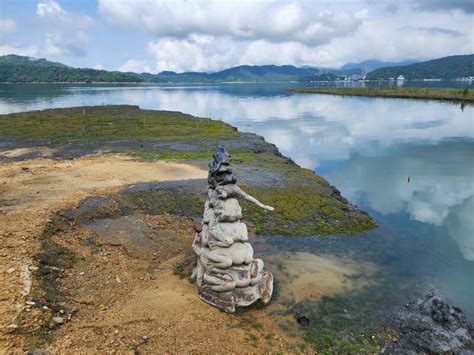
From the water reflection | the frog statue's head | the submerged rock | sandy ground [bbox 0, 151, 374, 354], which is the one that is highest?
the frog statue's head

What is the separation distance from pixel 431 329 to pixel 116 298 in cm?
842

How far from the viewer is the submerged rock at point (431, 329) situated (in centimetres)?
916

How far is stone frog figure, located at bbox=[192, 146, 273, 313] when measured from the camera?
993 centimetres

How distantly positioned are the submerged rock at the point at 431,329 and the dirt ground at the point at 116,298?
9.56 feet

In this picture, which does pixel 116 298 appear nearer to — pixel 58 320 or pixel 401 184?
pixel 58 320

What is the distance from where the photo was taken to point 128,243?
526 inches

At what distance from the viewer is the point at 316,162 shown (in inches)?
1266

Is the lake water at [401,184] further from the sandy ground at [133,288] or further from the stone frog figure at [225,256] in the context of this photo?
the stone frog figure at [225,256]

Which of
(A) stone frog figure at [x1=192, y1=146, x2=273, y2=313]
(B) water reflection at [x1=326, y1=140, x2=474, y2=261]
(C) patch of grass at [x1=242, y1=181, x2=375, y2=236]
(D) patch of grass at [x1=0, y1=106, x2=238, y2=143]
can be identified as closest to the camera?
(A) stone frog figure at [x1=192, y1=146, x2=273, y2=313]

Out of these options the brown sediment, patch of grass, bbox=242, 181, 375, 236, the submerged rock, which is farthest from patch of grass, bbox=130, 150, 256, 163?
the submerged rock

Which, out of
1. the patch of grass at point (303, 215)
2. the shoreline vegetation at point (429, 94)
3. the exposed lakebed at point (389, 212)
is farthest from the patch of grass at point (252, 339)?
the shoreline vegetation at point (429, 94)

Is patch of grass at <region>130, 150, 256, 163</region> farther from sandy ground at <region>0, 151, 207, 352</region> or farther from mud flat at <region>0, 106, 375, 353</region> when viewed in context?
sandy ground at <region>0, 151, 207, 352</region>

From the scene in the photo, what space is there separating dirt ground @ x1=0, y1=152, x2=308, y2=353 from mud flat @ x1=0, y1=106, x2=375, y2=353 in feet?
0.10

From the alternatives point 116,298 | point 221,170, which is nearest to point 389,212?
point 221,170
